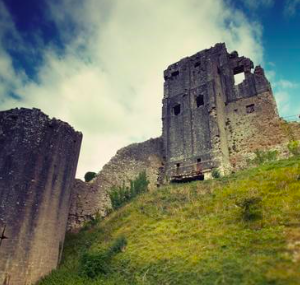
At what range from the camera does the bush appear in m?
11.2

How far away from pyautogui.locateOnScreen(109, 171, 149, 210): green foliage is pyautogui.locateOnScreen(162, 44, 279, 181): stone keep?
2807 millimetres

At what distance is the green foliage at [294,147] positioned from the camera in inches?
802

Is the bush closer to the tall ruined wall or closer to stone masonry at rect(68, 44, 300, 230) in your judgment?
the tall ruined wall

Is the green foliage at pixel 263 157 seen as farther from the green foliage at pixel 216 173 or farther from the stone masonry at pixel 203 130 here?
the green foliage at pixel 216 173

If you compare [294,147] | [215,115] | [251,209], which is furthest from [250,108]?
[251,209]

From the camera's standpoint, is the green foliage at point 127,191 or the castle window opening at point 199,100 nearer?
the green foliage at point 127,191

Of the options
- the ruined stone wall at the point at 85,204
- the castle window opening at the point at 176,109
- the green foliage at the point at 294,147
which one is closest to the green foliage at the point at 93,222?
the ruined stone wall at the point at 85,204

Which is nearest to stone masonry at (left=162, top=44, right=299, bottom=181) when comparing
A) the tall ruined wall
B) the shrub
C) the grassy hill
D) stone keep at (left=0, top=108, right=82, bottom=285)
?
the tall ruined wall

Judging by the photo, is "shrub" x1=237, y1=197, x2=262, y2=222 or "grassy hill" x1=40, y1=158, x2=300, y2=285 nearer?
"grassy hill" x1=40, y1=158, x2=300, y2=285

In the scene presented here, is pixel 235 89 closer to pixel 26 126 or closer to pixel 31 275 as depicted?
pixel 26 126

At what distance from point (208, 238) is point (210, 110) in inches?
596

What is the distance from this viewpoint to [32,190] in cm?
1334

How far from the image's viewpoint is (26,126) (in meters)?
14.4

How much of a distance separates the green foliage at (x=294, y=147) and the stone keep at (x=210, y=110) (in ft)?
8.72
